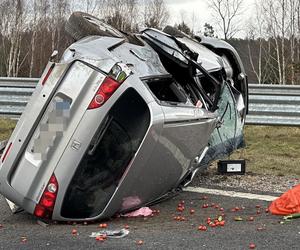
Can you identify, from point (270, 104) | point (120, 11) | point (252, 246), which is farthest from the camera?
point (120, 11)

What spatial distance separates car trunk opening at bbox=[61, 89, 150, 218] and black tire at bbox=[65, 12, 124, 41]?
1.14 m

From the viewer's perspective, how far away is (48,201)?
399 cm

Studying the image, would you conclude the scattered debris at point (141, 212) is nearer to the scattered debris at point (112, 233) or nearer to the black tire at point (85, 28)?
the scattered debris at point (112, 233)

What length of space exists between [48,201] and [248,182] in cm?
282

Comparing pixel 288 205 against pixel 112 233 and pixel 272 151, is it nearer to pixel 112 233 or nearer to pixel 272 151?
pixel 112 233

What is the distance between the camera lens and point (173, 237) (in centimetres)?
383

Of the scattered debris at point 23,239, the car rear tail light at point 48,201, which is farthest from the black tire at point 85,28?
the scattered debris at point 23,239

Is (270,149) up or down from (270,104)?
down

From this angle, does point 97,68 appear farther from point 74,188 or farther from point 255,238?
point 255,238

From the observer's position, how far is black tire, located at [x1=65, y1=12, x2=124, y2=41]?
4.92 m

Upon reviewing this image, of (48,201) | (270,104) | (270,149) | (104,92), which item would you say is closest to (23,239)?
(48,201)

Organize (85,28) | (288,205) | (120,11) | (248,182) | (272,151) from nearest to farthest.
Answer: (288,205) < (85,28) < (248,182) < (272,151) < (120,11)

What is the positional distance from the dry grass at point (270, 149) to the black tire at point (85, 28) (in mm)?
2826

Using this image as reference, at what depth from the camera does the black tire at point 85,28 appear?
4923 mm
